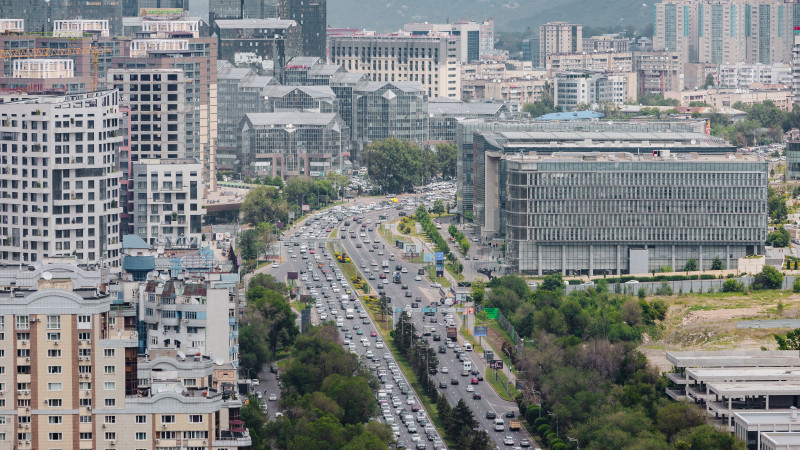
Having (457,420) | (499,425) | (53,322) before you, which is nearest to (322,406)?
(457,420)

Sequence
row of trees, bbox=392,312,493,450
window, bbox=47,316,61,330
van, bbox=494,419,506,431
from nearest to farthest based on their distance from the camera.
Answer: window, bbox=47,316,61,330 → row of trees, bbox=392,312,493,450 → van, bbox=494,419,506,431

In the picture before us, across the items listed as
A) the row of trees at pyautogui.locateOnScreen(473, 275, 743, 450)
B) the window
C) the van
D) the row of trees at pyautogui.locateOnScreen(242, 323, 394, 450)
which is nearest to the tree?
the row of trees at pyautogui.locateOnScreen(473, 275, 743, 450)

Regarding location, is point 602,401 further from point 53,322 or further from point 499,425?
point 53,322

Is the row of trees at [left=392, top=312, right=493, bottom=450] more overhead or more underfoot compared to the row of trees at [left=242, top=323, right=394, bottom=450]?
more underfoot

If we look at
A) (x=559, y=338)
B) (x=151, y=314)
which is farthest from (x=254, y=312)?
(x=151, y=314)

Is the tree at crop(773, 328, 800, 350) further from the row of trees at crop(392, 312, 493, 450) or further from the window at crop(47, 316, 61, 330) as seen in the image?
the window at crop(47, 316, 61, 330)

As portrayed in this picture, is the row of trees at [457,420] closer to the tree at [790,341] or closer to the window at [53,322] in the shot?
the tree at [790,341]

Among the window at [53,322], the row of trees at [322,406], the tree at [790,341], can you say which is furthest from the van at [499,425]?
the window at [53,322]
